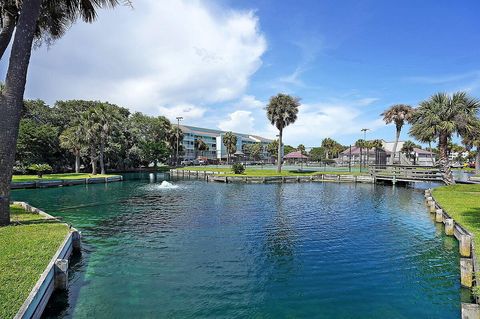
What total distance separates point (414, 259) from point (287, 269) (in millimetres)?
5241

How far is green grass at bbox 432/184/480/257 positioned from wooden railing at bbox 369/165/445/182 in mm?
8576

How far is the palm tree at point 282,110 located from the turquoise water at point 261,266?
1260 inches

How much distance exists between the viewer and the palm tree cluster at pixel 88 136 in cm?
4581

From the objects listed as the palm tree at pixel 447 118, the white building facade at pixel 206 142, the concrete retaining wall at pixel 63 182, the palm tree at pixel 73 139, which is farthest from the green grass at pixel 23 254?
the white building facade at pixel 206 142

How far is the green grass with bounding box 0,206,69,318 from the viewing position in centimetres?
626

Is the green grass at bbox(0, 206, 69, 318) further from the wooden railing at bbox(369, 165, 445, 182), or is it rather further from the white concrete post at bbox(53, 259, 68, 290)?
the wooden railing at bbox(369, 165, 445, 182)

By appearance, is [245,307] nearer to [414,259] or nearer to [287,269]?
[287,269]

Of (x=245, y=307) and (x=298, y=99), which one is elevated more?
(x=298, y=99)

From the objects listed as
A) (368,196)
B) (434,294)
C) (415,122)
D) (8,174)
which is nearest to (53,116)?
(8,174)

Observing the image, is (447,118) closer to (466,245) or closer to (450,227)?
(450,227)

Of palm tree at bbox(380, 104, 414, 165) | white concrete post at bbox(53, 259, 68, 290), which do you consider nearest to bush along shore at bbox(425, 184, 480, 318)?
white concrete post at bbox(53, 259, 68, 290)

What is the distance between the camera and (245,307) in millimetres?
7703

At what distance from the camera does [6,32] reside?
13.7m

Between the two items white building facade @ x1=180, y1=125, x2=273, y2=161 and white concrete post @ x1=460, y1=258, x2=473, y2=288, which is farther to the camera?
white building facade @ x1=180, y1=125, x2=273, y2=161
